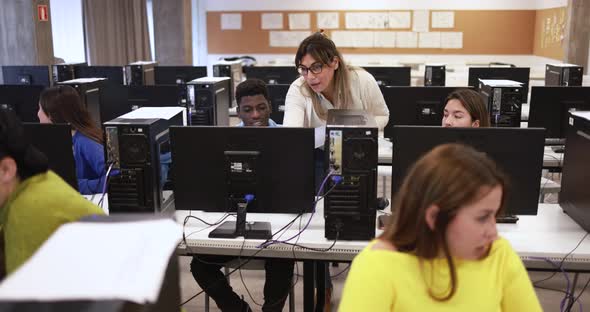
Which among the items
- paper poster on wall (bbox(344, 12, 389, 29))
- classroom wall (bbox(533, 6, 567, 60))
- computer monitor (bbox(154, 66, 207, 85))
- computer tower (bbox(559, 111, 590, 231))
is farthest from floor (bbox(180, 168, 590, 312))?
paper poster on wall (bbox(344, 12, 389, 29))

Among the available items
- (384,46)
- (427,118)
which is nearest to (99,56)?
(384,46)

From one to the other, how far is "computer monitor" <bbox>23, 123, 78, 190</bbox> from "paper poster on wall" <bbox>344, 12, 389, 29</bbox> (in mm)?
7248

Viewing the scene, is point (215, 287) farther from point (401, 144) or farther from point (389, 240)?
point (389, 240)

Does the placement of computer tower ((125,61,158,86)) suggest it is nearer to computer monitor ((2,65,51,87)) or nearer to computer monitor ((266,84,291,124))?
computer monitor ((2,65,51,87))

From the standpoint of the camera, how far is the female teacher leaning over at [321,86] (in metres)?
2.76

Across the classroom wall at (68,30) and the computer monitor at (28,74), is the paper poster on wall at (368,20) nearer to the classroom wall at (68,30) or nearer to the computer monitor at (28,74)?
the classroom wall at (68,30)

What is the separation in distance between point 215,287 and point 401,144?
3.34ft

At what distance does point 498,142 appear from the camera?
2043 mm

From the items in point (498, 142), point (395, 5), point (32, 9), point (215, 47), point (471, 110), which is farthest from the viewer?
point (215, 47)

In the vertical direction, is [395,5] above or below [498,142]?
above

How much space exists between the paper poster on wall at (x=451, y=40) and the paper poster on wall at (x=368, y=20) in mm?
899

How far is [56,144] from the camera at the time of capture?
225cm

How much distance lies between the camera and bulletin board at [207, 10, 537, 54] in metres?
8.61

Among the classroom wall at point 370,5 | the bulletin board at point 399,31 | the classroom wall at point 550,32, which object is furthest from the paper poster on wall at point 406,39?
the classroom wall at point 550,32
